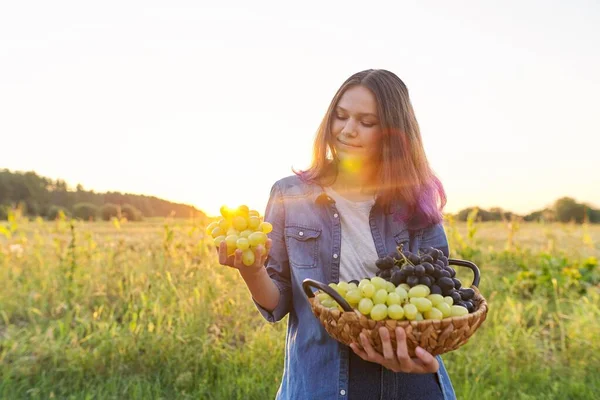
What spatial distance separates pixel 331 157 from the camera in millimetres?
2037

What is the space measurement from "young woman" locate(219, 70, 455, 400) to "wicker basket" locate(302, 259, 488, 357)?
25cm

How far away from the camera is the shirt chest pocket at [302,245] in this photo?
73.4 inches

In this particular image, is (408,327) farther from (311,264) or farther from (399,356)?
(311,264)

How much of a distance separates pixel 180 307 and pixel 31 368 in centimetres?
104

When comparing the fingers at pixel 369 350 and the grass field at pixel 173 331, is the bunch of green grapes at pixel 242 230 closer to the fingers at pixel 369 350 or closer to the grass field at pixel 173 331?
the fingers at pixel 369 350

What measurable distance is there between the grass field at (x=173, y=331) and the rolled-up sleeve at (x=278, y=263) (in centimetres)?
165

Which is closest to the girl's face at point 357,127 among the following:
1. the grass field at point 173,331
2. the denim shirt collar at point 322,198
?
the denim shirt collar at point 322,198

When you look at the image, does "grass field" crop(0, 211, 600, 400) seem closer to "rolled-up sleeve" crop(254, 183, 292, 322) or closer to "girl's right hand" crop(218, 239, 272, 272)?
"rolled-up sleeve" crop(254, 183, 292, 322)

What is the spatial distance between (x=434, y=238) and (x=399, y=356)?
68 cm

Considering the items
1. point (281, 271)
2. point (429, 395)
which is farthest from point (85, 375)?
point (429, 395)

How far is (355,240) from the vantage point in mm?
1927

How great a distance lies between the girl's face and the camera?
190 centimetres

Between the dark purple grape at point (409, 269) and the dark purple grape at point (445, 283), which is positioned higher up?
the dark purple grape at point (409, 269)

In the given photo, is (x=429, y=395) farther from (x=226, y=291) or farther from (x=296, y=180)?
(x=226, y=291)
